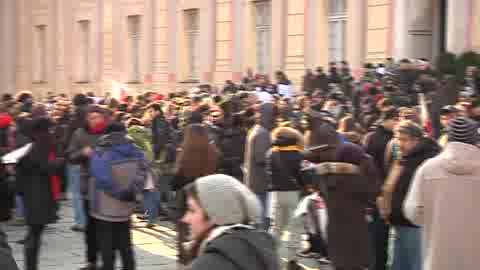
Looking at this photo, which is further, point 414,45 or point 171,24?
point 171,24

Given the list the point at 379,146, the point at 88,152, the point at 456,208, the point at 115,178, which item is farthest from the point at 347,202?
the point at 88,152

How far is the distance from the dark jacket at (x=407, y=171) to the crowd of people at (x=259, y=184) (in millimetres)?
11

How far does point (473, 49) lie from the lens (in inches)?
907

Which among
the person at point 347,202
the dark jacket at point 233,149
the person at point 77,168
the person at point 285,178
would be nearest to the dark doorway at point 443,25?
the person at point 77,168

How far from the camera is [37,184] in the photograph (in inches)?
417

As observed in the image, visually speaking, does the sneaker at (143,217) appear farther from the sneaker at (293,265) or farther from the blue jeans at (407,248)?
the blue jeans at (407,248)

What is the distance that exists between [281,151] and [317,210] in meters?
2.26

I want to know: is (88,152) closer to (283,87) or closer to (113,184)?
(113,184)

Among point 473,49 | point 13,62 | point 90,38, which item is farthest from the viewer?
point 13,62

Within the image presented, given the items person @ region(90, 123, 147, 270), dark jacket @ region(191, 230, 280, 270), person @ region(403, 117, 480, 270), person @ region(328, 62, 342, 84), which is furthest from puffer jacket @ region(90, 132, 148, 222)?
person @ region(328, 62, 342, 84)

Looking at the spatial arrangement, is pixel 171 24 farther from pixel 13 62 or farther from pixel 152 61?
pixel 13 62

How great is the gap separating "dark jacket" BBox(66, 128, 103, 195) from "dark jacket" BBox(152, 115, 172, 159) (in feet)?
11.3

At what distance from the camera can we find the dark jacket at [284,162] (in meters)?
11.4

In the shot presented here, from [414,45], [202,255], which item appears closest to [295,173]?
[202,255]
